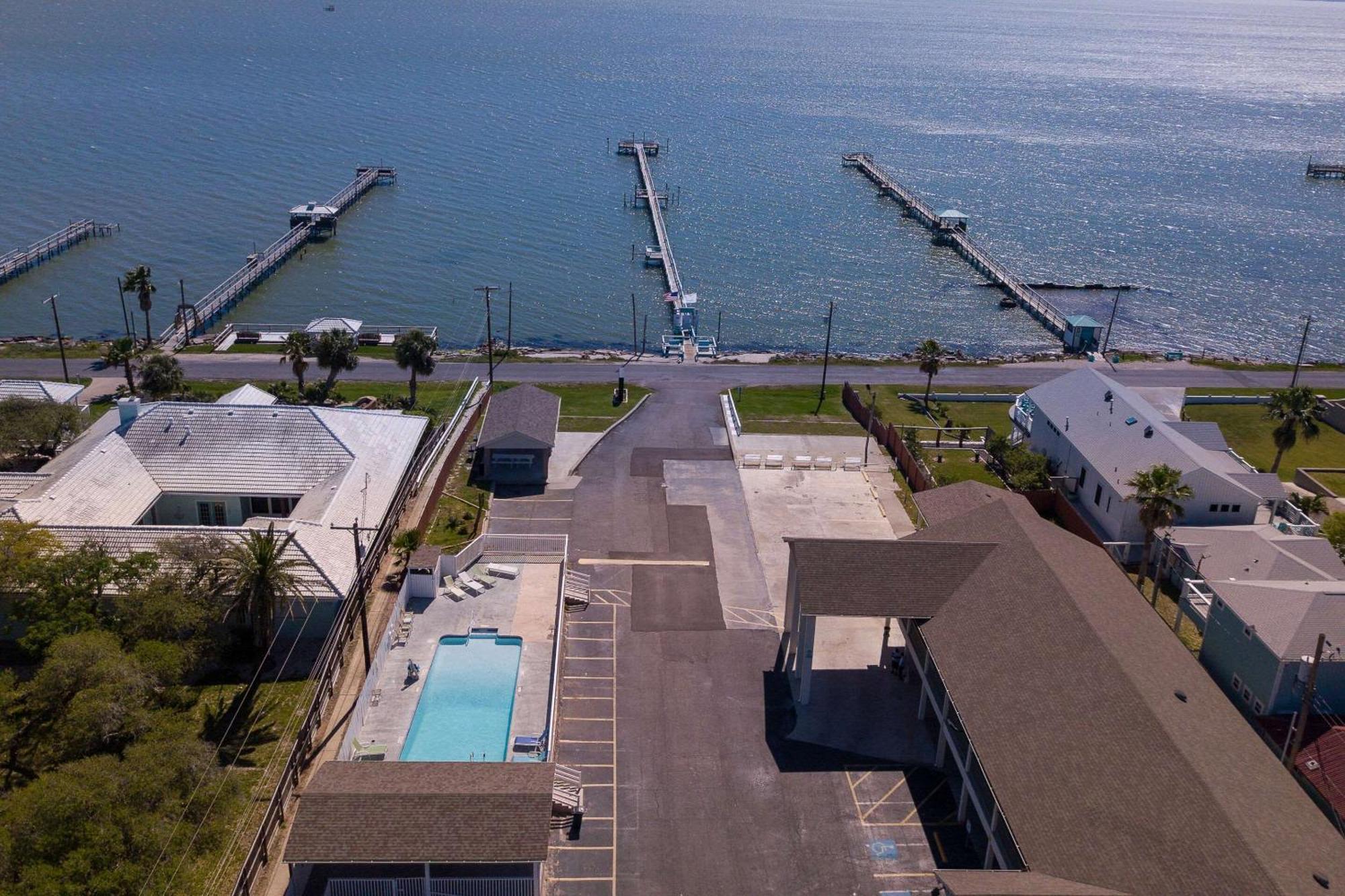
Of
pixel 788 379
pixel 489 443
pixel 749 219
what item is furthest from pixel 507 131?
pixel 489 443

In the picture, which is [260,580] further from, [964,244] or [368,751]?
[964,244]

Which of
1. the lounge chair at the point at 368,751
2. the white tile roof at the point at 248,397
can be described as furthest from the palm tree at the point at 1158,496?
the white tile roof at the point at 248,397

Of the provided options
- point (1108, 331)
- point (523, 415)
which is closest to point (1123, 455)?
point (523, 415)

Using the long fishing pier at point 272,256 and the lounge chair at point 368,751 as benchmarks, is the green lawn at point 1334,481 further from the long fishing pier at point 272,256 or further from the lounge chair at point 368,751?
the long fishing pier at point 272,256

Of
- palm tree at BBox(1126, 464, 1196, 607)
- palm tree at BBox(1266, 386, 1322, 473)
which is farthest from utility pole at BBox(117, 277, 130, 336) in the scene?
palm tree at BBox(1266, 386, 1322, 473)

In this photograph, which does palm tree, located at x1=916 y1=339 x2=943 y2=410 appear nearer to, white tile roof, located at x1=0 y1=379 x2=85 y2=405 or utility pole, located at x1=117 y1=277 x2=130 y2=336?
white tile roof, located at x1=0 y1=379 x2=85 y2=405

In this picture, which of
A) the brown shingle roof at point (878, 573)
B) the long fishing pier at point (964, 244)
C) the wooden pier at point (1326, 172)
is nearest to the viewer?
the brown shingle roof at point (878, 573)
